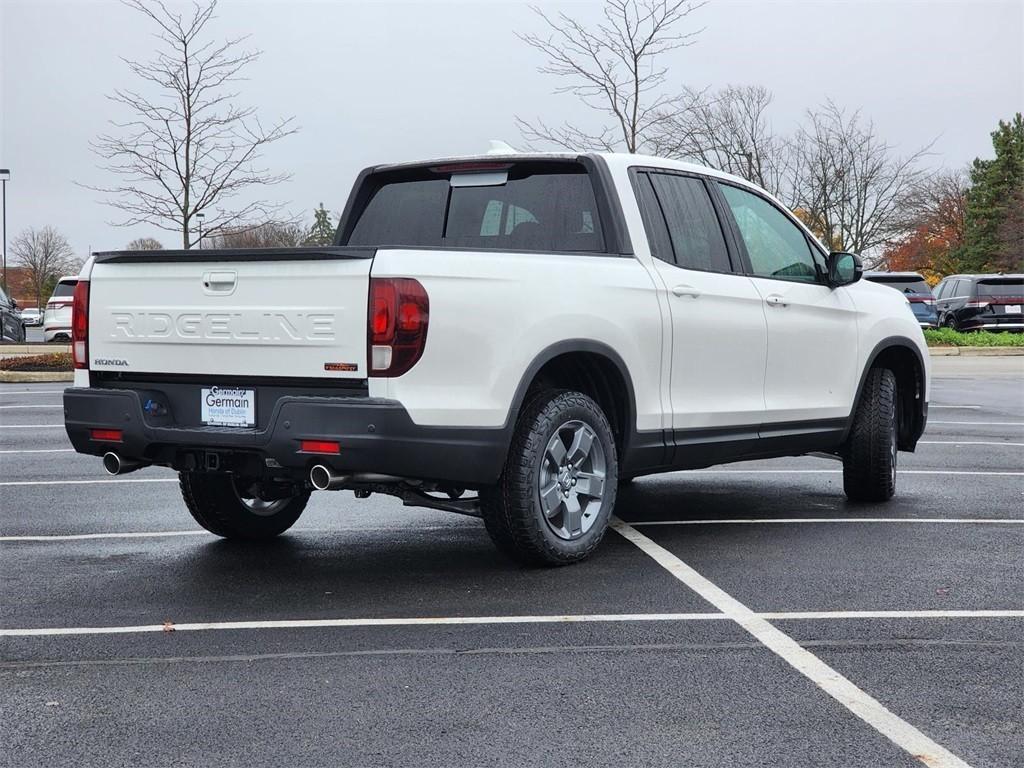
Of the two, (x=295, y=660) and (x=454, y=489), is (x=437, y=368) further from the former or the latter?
(x=295, y=660)

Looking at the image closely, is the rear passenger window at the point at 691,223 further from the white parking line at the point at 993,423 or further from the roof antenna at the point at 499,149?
the white parking line at the point at 993,423

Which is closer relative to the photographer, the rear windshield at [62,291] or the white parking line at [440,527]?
the white parking line at [440,527]

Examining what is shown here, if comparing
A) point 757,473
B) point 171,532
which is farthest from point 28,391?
point 171,532

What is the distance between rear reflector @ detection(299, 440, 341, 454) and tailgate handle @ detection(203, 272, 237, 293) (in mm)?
802

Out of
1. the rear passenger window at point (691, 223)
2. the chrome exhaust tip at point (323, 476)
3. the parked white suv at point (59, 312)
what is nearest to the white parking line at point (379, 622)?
the chrome exhaust tip at point (323, 476)

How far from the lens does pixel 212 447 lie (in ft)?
19.1

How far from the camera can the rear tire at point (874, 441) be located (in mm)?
8445

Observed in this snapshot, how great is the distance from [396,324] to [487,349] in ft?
1.54

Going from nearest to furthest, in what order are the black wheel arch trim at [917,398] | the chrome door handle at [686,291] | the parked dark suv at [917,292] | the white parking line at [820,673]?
the white parking line at [820,673], the chrome door handle at [686,291], the black wheel arch trim at [917,398], the parked dark suv at [917,292]

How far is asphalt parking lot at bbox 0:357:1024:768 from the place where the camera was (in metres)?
3.84

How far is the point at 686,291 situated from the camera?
6926 millimetres

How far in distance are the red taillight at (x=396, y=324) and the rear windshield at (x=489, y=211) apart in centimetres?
155

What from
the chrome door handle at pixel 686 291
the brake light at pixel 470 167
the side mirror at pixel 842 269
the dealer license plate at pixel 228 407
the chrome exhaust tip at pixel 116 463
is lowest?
the chrome exhaust tip at pixel 116 463

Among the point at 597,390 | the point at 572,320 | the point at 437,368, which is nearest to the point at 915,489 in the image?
the point at 597,390
